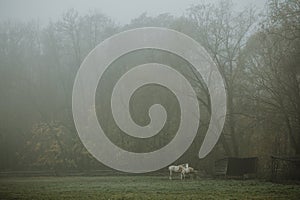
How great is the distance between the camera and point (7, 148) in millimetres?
40438

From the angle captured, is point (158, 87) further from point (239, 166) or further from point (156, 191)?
point (156, 191)

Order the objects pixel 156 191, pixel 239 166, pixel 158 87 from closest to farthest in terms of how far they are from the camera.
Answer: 1. pixel 156 191
2. pixel 239 166
3. pixel 158 87

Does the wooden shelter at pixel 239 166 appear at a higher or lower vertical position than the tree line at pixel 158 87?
lower

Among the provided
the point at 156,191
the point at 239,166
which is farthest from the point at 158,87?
the point at 156,191

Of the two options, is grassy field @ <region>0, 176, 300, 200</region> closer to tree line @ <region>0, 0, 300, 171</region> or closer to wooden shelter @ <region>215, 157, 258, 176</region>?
wooden shelter @ <region>215, 157, 258, 176</region>

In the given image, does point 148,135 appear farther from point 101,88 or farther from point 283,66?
point 283,66

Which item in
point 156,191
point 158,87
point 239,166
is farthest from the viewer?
point 158,87

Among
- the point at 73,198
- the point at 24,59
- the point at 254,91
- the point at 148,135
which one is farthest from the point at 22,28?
the point at 73,198

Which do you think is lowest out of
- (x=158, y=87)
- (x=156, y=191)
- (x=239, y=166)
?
(x=156, y=191)

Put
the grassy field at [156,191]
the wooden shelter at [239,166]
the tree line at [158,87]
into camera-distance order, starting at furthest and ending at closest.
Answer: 1. the tree line at [158,87]
2. the wooden shelter at [239,166]
3. the grassy field at [156,191]

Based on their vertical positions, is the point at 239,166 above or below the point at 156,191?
above

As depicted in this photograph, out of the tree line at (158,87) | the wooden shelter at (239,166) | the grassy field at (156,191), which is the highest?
the tree line at (158,87)

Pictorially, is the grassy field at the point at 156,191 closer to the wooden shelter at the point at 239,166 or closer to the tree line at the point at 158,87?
the wooden shelter at the point at 239,166

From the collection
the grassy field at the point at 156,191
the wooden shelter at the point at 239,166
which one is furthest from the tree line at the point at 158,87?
the grassy field at the point at 156,191
